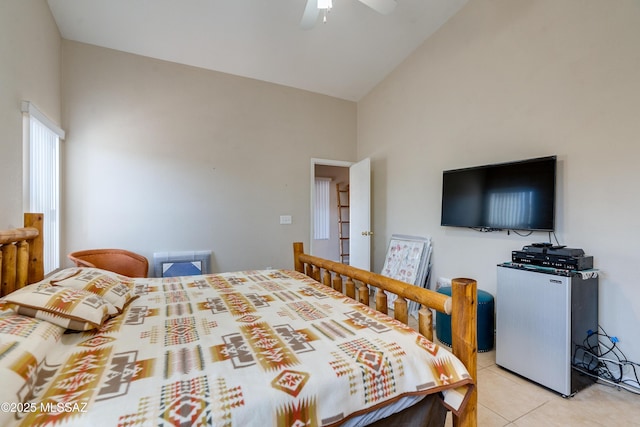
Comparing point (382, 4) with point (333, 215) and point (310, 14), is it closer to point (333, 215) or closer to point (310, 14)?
point (310, 14)

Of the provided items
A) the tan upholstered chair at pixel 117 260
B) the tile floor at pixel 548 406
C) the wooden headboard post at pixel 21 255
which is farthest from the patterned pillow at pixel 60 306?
the tile floor at pixel 548 406

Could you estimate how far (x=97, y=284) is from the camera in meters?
1.56

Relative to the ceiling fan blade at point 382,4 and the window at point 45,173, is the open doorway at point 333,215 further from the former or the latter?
the window at point 45,173

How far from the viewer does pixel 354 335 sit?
1.21m

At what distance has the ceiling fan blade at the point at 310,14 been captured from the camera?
210 centimetres

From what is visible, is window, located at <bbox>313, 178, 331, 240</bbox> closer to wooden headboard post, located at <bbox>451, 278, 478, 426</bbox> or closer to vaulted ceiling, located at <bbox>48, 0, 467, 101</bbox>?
vaulted ceiling, located at <bbox>48, 0, 467, 101</bbox>

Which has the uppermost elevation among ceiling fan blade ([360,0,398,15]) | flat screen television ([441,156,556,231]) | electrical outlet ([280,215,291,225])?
ceiling fan blade ([360,0,398,15])

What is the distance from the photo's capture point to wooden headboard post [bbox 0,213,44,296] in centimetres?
156

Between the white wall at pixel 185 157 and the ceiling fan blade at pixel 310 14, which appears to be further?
the white wall at pixel 185 157

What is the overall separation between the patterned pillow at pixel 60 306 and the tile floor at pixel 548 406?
6.56 ft

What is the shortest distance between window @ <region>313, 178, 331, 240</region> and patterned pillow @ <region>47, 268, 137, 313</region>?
433 centimetres

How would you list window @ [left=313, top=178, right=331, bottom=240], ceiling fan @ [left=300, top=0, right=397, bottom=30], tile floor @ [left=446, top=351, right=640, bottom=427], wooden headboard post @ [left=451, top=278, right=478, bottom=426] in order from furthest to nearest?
window @ [left=313, top=178, right=331, bottom=240] < ceiling fan @ [left=300, top=0, right=397, bottom=30] < tile floor @ [left=446, top=351, right=640, bottom=427] < wooden headboard post @ [left=451, top=278, right=478, bottom=426]

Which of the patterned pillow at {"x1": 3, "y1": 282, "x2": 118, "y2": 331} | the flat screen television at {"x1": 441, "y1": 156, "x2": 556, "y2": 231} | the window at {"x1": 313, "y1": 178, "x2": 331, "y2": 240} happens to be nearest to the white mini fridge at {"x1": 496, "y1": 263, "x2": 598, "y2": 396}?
the flat screen television at {"x1": 441, "y1": 156, "x2": 556, "y2": 231}

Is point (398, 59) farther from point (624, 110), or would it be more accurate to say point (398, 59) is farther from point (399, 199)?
point (624, 110)
